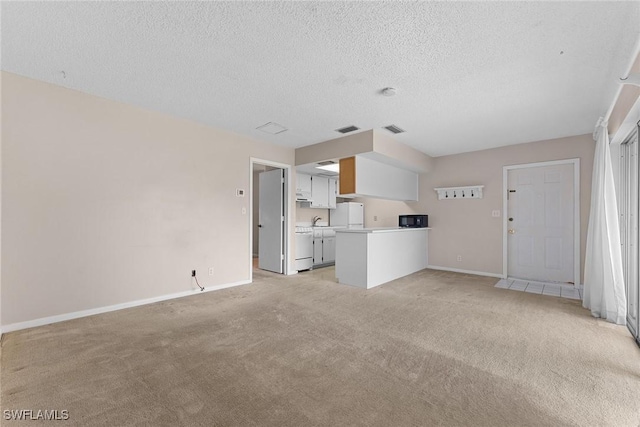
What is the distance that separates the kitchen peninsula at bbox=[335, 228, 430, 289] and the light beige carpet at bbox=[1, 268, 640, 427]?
1.09 metres

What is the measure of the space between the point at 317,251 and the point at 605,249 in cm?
462

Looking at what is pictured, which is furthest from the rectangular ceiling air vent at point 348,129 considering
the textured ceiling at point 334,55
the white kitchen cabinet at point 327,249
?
the white kitchen cabinet at point 327,249

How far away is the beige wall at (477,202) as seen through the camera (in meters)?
4.63

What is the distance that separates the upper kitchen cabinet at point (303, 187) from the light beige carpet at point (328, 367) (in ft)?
9.77

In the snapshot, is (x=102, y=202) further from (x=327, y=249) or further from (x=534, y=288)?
(x=534, y=288)

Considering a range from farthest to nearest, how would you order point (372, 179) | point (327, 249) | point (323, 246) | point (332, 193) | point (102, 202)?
point (332, 193)
point (327, 249)
point (323, 246)
point (372, 179)
point (102, 202)

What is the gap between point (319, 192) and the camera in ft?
21.7

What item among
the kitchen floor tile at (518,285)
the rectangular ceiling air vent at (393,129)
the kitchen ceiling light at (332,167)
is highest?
the rectangular ceiling air vent at (393,129)

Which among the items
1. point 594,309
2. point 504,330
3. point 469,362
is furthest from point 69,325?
point 594,309

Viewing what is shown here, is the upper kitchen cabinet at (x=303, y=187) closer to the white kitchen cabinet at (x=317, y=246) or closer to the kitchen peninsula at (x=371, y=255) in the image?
the white kitchen cabinet at (x=317, y=246)

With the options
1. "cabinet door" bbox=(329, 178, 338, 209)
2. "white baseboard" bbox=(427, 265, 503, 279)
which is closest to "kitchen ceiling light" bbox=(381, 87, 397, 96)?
"cabinet door" bbox=(329, 178, 338, 209)

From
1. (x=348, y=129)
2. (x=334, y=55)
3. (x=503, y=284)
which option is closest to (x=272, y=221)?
(x=348, y=129)

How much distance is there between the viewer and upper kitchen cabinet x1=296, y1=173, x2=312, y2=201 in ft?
19.6

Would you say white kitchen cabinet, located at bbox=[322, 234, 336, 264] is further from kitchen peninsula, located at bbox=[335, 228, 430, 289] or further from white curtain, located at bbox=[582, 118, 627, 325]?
white curtain, located at bbox=[582, 118, 627, 325]
